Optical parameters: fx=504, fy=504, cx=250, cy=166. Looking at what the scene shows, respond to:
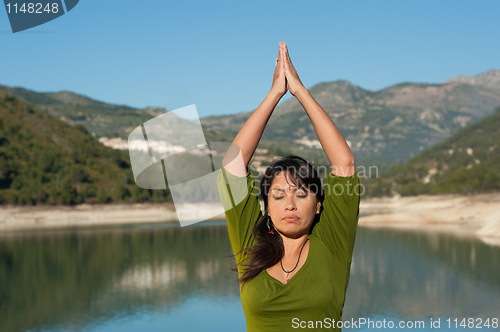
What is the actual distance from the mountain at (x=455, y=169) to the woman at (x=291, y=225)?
171ft

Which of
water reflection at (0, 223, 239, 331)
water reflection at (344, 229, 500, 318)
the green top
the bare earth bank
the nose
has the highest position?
the nose

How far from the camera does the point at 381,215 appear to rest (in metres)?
51.9

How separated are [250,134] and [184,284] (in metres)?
17.8

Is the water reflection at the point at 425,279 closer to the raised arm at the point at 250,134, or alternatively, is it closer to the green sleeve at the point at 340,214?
the green sleeve at the point at 340,214

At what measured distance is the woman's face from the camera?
172 centimetres

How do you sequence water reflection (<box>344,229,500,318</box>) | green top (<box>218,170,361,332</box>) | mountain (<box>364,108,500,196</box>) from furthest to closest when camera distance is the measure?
1. mountain (<box>364,108,500,196</box>)
2. water reflection (<box>344,229,500,318</box>)
3. green top (<box>218,170,361,332</box>)

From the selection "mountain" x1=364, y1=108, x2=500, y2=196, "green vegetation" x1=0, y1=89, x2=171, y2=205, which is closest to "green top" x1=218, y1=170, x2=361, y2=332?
"mountain" x1=364, y1=108, x2=500, y2=196

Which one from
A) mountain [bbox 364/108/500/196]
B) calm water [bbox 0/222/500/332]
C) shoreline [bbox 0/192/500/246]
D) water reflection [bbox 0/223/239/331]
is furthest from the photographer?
mountain [bbox 364/108/500/196]

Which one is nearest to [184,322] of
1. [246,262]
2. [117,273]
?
[117,273]

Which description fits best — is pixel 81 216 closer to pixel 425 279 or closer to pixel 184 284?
pixel 184 284

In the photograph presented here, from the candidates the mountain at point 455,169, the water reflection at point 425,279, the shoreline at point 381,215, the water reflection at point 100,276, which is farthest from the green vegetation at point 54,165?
the water reflection at point 425,279

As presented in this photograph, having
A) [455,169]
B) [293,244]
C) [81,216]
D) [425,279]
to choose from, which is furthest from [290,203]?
[455,169]

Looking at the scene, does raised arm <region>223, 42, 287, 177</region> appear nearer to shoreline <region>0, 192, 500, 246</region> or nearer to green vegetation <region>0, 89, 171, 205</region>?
shoreline <region>0, 192, 500, 246</region>

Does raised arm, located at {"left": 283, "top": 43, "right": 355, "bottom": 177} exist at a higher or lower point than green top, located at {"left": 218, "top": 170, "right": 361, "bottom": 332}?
higher
